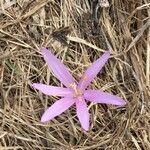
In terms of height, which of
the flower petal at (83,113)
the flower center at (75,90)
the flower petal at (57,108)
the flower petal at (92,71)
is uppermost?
the flower petal at (92,71)

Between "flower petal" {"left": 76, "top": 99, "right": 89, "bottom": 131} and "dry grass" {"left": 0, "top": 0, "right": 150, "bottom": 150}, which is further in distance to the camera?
"dry grass" {"left": 0, "top": 0, "right": 150, "bottom": 150}

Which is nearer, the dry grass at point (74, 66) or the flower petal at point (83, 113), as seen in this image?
the flower petal at point (83, 113)

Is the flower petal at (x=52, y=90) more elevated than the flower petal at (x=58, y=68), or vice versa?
the flower petal at (x=58, y=68)

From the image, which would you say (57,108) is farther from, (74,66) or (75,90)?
(74,66)

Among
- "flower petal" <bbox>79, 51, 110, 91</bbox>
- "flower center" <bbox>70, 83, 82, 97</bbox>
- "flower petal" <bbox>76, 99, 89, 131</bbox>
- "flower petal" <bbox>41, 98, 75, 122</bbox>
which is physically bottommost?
"flower petal" <bbox>76, 99, 89, 131</bbox>

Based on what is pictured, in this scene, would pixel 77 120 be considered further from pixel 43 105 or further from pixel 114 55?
pixel 114 55

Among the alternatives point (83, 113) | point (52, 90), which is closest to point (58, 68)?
point (52, 90)

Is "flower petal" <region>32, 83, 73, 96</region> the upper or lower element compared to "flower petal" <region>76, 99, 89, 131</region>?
upper
